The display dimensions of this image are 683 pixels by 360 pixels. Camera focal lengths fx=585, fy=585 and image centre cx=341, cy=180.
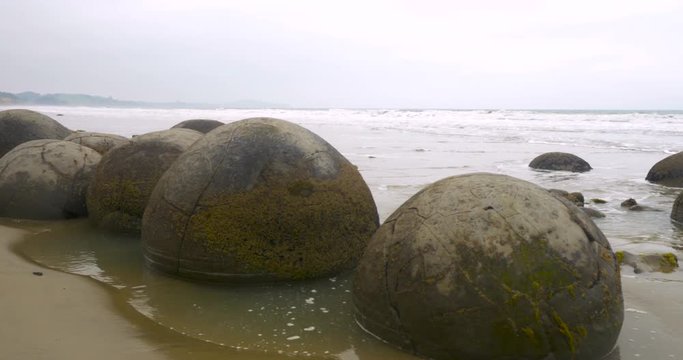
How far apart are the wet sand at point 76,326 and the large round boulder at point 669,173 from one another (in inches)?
472

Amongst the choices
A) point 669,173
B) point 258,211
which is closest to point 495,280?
point 258,211

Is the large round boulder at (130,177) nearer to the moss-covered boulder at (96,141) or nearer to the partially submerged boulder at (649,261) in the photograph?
the moss-covered boulder at (96,141)

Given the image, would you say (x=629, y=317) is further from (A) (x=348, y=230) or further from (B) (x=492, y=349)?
(A) (x=348, y=230)

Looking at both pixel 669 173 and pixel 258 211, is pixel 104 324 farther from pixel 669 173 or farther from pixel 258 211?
pixel 669 173

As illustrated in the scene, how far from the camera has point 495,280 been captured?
135 inches

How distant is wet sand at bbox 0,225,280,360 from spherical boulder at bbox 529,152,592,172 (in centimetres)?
1289

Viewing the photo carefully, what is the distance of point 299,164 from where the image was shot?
16.6 feet

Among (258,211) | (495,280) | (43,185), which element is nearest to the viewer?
(495,280)

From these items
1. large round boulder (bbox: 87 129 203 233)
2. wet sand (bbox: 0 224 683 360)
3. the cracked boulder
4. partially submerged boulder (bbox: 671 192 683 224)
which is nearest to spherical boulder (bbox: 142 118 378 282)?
wet sand (bbox: 0 224 683 360)

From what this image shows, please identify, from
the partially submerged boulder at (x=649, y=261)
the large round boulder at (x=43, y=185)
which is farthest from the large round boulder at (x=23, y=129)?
the partially submerged boulder at (x=649, y=261)

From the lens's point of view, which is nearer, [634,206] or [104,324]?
[104,324]

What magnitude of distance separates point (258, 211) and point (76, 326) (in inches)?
62.5

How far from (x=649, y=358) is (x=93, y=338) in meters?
3.58

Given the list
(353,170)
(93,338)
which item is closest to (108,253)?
(93,338)
